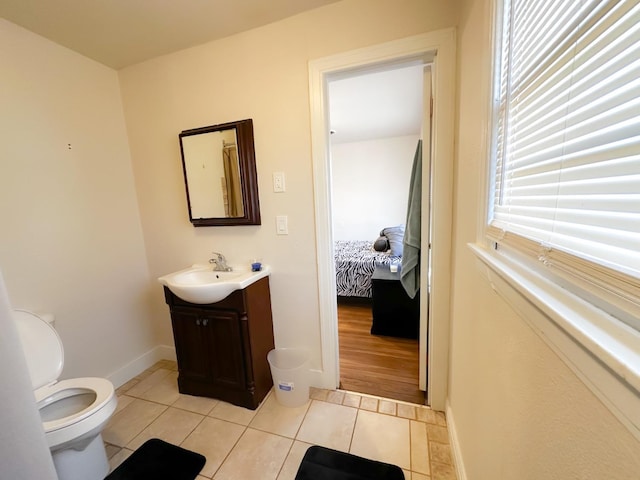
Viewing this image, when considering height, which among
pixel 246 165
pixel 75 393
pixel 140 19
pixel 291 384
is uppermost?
pixel 140 19

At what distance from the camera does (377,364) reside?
2014 mm

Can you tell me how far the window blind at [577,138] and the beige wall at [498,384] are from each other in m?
0.19

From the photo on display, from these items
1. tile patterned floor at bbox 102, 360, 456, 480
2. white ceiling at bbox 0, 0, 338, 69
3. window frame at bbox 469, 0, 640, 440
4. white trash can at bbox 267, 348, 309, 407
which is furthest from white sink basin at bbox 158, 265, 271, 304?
white ceiling at bbox 0, 0, 338, 69

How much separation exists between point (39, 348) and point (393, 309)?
242cm

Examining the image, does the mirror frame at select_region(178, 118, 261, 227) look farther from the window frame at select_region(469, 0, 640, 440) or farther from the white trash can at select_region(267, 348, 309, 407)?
the window frame at select_region(469, 0, 640, 440)

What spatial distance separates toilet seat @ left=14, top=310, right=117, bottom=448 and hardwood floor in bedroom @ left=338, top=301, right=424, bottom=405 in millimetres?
1388

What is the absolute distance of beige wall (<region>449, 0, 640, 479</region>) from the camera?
1.24 feet

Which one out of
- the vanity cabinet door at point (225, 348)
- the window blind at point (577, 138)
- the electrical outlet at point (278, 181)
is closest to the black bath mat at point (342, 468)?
the vanity cabinet door at point (225, 348)

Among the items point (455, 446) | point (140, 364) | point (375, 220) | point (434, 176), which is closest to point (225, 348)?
point (140, 364)

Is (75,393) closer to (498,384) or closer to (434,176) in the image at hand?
(498,384)

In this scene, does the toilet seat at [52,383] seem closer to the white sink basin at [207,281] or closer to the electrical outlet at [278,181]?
the white sink basin at [207,281]

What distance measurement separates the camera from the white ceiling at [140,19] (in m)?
1.33

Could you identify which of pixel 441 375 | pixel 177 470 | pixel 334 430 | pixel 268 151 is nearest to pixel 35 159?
pixel 268 151

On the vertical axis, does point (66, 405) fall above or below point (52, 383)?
below
